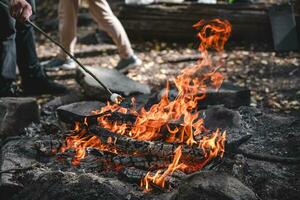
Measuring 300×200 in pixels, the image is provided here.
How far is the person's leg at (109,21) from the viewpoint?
22.7ft

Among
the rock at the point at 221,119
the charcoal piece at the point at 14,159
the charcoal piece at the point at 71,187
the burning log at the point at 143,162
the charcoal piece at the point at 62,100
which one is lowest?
the charcoal piece at the point at 62,100

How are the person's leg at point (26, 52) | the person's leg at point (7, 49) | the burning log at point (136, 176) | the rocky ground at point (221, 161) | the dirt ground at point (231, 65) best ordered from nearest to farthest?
1. the rocky ground at point (221, 161)
2. the burning log at point (136, 176)
3. the person's leg at point (7, 49)
4. the person's leg at point (26, 52)
5. the dirt ground at point (231, 65)

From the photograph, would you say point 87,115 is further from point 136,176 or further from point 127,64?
point 127,64

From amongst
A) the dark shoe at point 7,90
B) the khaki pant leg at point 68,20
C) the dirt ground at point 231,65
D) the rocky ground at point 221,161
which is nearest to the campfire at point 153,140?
the rocky ground at point 221,161

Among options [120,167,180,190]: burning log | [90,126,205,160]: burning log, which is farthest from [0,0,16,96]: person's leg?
[120,167,180,190]: burning log

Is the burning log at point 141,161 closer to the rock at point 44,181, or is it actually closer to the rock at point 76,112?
the rock at point 44,181

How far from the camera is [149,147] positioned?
157 inches

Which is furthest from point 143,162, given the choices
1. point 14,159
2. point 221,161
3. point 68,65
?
point 68,65

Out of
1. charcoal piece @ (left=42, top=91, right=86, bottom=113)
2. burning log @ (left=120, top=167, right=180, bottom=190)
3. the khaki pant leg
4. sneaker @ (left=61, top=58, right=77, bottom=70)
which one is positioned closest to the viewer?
burning log @ (left=120, top=167, right=180, bottom=190)

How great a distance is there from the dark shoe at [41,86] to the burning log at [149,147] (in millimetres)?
2602

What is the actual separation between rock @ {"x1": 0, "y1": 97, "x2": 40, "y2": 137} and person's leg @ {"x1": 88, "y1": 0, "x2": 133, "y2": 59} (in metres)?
2.21

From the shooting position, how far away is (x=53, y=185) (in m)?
3.63

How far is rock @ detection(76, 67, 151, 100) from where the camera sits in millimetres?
6008

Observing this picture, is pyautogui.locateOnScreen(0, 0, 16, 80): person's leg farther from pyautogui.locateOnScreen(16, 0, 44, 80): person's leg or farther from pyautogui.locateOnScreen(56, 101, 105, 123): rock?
pyautogui.locateOnScreen(56, 101, 105, 123): rock
